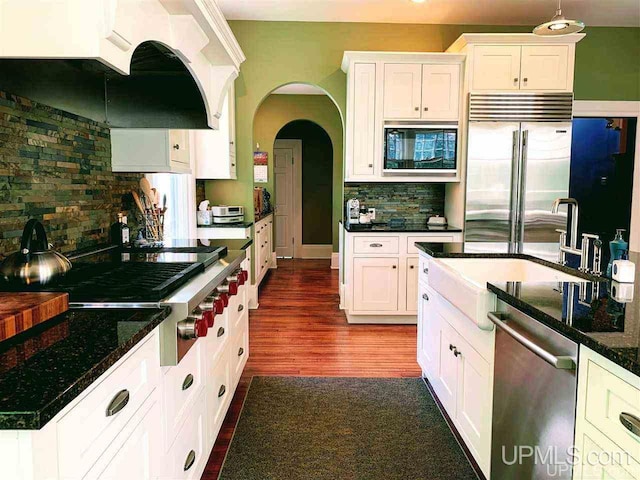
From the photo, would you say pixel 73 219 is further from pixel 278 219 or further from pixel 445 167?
pixel 278 219

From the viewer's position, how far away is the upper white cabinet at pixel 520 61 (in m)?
4.11

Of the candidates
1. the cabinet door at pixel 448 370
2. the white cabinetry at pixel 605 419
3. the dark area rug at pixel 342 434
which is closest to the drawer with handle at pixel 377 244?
the dark area rug at pixel 342 434

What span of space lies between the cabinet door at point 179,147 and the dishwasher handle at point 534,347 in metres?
1.92

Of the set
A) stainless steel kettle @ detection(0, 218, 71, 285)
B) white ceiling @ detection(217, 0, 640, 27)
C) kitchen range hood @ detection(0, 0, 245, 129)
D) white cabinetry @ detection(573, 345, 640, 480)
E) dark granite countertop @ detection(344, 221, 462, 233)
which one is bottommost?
white cabinetry @ detection(573, 345, 640, 480)

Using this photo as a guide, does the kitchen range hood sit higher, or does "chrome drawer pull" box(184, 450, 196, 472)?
the kitchen range hood

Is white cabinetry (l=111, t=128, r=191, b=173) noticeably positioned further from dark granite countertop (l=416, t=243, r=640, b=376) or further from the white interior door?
the white interior door

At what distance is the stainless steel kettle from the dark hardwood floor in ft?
3.78

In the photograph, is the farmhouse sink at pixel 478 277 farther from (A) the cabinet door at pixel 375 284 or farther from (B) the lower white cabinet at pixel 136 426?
(A) the cabinet door at pixel 375 284

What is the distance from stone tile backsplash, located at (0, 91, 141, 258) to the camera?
1.64 metres

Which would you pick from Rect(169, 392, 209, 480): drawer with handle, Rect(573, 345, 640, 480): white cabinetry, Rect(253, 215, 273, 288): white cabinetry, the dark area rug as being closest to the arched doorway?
Rect(253, 215, 273, 288): white cabinetry

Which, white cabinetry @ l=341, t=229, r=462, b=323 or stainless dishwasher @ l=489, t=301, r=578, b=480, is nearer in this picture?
A: stainless dishwasher @ l=489, t=301, r=578, b=480

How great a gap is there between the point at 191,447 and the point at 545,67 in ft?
13.5

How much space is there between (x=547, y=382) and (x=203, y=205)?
3.69m

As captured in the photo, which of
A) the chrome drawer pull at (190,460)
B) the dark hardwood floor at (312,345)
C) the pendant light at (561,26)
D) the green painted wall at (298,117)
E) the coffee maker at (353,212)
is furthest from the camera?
the green painted wall at (298,117)
